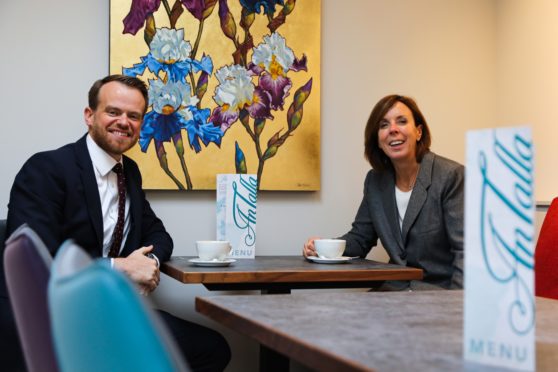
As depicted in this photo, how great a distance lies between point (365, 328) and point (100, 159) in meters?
1.65

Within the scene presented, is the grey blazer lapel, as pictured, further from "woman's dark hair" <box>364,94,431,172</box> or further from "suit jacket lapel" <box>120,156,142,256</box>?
"suit jacket lapel" <box>120,156,142,256</box>

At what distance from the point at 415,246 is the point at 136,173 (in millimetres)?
1150

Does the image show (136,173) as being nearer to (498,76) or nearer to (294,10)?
(294,10)

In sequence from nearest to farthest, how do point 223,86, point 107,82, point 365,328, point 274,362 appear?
1. point 365,328
2. point 274,362
3. point 107,82
4. point 223,86

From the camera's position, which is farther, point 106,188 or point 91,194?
point 106,188

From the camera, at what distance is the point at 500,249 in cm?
81

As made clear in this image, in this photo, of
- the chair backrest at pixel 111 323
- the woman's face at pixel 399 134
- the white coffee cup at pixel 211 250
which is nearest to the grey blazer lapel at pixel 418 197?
the woman's face at pixel 399 134

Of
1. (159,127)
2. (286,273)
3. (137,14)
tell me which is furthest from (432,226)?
(137,14)

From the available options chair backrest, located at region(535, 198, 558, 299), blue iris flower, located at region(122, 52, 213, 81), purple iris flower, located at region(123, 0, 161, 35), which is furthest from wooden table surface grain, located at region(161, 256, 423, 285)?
purple iris flower, located at region(123, 0, 161, 35)

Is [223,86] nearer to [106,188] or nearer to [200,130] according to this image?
[200,130]

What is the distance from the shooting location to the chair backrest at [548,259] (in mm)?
2425

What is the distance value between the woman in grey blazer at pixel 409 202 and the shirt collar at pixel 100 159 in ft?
2.72

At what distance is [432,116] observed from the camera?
10.9ft

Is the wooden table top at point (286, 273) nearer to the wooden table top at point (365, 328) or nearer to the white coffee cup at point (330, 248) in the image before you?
the white coffee cup at point (330, 248)
